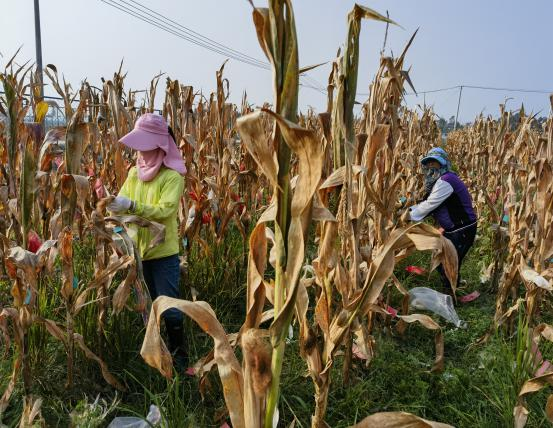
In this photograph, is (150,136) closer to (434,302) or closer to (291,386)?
(291,386)

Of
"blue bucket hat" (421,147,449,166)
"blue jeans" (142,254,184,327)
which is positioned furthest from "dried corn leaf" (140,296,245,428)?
"blue bucket hat" (421,147,449,166)

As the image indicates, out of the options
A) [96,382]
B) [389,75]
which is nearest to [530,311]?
[389,75]

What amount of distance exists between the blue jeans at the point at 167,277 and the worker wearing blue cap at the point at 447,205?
2.15 meters

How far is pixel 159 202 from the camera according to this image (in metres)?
2.18

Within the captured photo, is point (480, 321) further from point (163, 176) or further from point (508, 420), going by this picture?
point (163, 176)

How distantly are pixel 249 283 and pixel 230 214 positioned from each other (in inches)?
74.6

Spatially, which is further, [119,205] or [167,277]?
[167,277]

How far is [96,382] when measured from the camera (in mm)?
2127

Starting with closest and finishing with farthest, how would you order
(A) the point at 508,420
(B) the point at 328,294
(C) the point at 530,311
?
(B) the point at 328,294
(A) the point at 508,420
(C) the point at 530,311

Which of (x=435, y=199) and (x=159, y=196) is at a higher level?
(x=159, y=196)

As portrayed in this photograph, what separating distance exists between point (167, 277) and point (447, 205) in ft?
8.44

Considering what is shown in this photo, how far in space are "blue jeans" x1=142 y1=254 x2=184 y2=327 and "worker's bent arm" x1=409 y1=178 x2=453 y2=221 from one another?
2.14m

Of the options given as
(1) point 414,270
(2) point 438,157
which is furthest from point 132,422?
(2) point 438,157

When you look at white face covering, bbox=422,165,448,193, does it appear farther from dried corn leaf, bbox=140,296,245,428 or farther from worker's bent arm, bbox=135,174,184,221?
dried corn leaf, bbox=140,296,245,428
